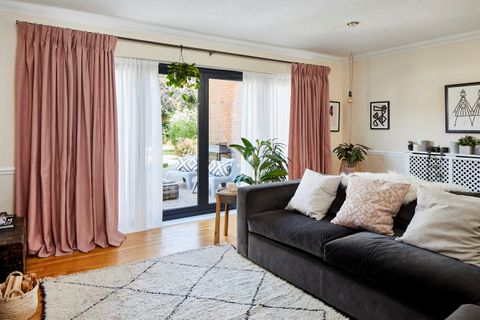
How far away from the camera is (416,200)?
2598 millimetres

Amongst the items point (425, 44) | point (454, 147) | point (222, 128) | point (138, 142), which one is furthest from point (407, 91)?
point (138, 142)

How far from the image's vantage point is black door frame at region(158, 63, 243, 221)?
4.61 meters

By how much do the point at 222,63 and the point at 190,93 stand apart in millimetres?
550

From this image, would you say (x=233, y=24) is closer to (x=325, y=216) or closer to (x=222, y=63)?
(x=222, y=63)

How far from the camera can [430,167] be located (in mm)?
4449

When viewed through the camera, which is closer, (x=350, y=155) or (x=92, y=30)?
(x=92, y=30)

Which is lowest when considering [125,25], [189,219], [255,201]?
[189,219]

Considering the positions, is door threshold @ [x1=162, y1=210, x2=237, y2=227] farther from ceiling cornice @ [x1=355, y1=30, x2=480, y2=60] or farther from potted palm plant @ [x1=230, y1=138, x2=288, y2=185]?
ceiling cornice @ [x1=355, y1=30, x2=480, y2=60]

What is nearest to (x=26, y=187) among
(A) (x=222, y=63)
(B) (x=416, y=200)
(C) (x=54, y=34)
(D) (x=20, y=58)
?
(D) (x=20, y=58)

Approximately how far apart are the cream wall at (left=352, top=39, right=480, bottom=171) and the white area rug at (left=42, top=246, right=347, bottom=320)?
10.0 ft

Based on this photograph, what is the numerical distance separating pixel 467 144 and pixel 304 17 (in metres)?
2.36

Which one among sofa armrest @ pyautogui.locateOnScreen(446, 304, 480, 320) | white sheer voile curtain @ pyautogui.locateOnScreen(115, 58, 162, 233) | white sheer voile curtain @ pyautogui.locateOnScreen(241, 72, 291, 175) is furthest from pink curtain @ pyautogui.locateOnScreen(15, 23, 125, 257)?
sofa armrest @ pyautogui.locateOnScreen(446, 304, 480, 320)

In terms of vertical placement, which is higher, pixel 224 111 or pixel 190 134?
pixel 224 111

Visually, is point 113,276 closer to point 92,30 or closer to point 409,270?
point 409,270
